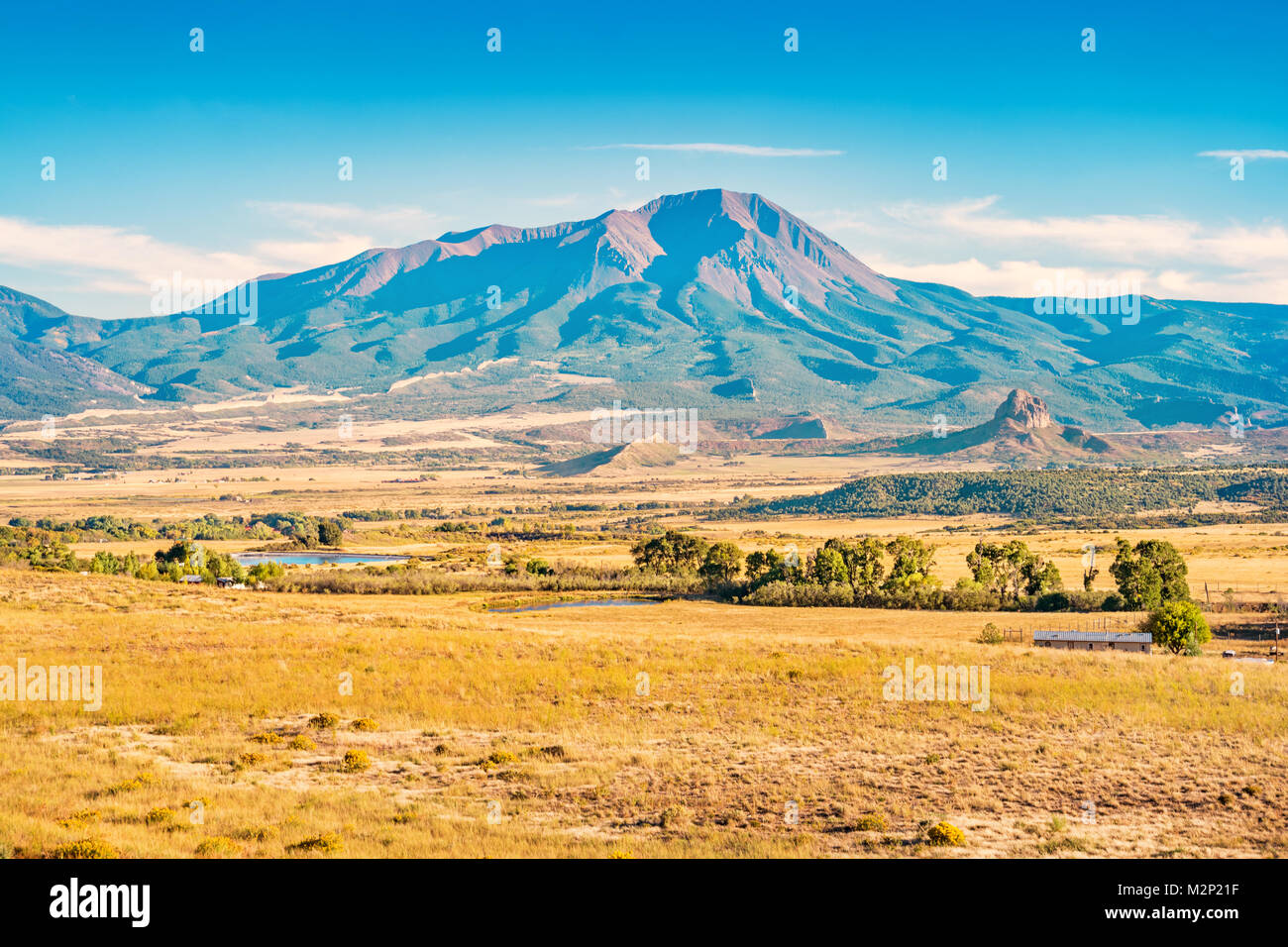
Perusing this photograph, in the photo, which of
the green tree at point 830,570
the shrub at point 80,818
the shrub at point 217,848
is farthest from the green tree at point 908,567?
the shrub at point 217,848

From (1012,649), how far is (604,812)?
29019mm

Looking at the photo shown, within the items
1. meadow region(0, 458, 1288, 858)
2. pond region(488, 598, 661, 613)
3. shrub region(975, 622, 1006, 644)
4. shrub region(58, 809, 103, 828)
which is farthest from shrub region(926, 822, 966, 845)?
pond region(488, 598, 661, 613)

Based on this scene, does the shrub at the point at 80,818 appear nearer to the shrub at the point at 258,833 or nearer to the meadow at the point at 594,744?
the meadow at the point at 594,744

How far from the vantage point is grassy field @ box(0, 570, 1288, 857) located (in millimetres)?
19578

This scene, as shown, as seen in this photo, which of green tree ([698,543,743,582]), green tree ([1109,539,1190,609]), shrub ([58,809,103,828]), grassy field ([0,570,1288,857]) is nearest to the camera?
shrub ([58,809,103,828])

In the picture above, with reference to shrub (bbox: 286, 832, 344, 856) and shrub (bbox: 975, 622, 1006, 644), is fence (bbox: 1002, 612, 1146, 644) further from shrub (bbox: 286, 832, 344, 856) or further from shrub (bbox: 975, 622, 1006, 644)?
shrub (bbox: 286, 832, 344, 856)

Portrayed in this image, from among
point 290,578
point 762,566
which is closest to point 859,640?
point 762,566

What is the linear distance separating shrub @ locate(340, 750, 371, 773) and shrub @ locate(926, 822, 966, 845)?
13443 millimetres

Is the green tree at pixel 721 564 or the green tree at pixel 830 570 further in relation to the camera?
the green tree at pixel 721 564

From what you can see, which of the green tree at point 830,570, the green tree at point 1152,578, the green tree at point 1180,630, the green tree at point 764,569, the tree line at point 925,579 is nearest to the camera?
the green tree at point 1180,630

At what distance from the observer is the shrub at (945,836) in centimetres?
1920

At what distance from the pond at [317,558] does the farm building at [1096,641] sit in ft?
241

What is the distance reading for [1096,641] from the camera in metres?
49.3
